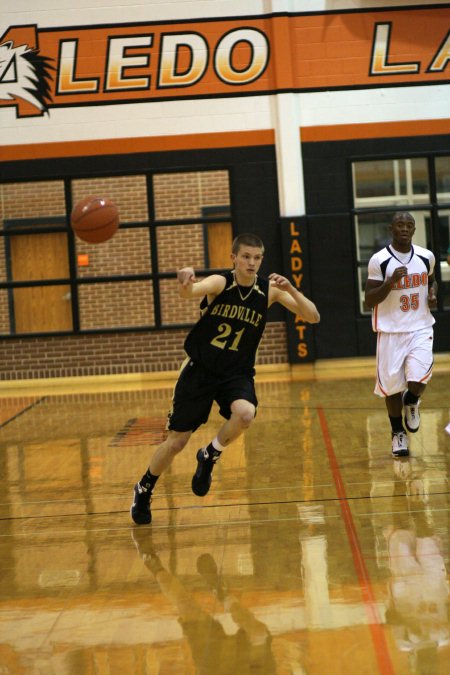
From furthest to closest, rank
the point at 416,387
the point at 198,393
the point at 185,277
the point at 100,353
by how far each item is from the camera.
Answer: the point at 100,353 < the point at 416,387 < the point at 198,393 < the point at 185,277

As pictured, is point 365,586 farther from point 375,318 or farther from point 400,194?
point 400,194

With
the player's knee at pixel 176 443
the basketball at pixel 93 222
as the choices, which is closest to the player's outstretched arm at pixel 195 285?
the player's knee at pixel 176 443

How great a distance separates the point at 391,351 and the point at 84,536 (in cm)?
290

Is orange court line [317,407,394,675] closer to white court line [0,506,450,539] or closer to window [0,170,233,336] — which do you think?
white court line [0,506,450,539]

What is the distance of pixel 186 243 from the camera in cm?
1462

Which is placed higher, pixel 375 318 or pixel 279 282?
pixel 279 282

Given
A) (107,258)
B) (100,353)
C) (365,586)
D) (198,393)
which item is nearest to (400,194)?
(107,258)

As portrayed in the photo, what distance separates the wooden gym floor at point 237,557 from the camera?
12.0 ft

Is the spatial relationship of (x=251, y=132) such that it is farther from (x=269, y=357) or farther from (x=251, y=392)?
(x=251, y=392)

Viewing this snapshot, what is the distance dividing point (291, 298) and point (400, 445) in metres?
2.31

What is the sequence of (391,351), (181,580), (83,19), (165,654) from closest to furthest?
(165,654)
(181,580)
(391,351)
(83,19)

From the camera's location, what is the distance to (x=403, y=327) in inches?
294

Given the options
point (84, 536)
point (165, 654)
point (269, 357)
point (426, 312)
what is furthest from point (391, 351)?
point (269, 357)

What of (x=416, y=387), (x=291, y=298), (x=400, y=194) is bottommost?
(x=416, y=387)
